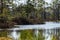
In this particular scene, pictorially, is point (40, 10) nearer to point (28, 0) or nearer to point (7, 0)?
point (28, 0)

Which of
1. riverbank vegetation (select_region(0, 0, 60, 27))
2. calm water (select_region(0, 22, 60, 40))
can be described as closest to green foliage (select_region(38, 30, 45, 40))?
calm water (select_region(0, 22, 60, 40))

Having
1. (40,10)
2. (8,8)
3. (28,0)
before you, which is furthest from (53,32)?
(8,8)

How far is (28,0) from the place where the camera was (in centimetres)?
254

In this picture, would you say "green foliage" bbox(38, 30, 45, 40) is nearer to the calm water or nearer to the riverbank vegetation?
the calm water

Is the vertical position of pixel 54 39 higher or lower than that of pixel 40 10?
lower

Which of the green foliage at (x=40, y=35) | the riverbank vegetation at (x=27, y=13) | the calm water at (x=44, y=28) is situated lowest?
the green foliage at (x=40, y=35)

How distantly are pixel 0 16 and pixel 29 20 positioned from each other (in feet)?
1.42

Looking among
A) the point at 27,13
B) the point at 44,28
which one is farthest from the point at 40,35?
the point at 27,13

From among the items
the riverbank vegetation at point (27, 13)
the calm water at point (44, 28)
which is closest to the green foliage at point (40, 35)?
the calm water at point (44, 28)

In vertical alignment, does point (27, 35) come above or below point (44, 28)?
below

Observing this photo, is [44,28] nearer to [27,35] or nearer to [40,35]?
[40,35]

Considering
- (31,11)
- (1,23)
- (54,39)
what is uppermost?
(31,11)

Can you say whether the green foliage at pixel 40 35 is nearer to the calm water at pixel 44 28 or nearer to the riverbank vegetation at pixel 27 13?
the calm water at pixel 44 28

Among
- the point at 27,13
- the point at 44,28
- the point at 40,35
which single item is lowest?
the point at 40,35
